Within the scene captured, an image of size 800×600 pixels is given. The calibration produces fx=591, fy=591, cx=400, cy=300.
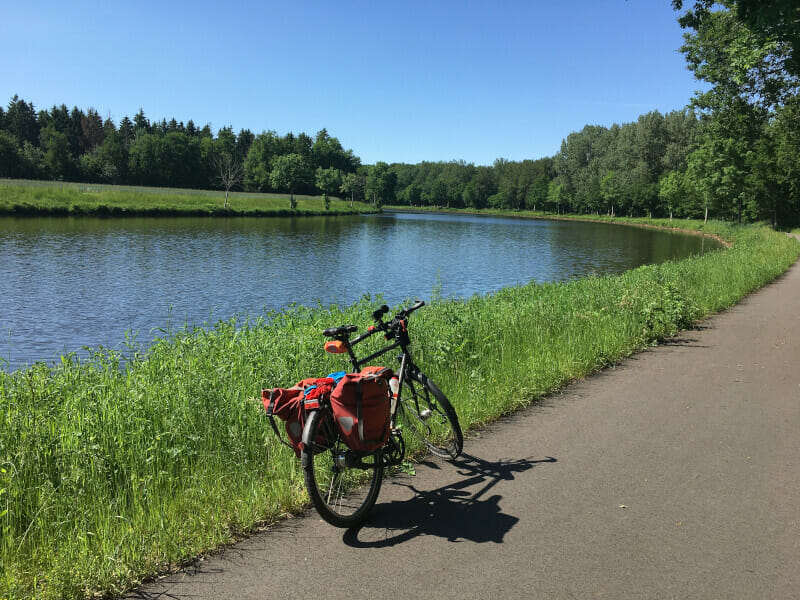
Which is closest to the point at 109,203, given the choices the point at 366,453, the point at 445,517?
the point at 366,453

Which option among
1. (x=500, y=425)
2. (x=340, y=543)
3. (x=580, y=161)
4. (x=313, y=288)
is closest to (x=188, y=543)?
(x=340, y=543)

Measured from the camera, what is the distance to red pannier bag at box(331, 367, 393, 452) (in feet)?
11.5

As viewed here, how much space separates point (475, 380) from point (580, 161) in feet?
411

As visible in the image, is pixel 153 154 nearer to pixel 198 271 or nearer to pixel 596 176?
pixel 596 176

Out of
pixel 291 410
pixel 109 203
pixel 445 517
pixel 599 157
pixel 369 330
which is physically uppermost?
pixel 599 157

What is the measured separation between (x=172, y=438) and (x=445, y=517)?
2145 millimetres

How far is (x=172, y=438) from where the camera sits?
14.7ft

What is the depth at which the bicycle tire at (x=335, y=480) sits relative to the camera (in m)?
3.45

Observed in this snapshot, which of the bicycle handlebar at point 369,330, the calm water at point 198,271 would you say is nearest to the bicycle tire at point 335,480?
the bicycle handlebar at point 369,330

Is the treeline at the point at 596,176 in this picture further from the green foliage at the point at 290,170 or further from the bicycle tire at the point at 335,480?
the bicycle tire at the point at 335,480

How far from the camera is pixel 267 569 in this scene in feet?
10.5

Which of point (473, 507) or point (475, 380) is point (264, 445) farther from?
point (475, 380)

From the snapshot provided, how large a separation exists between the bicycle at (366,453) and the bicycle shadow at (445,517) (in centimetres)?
15

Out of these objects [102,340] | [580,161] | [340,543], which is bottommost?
[102,340]
